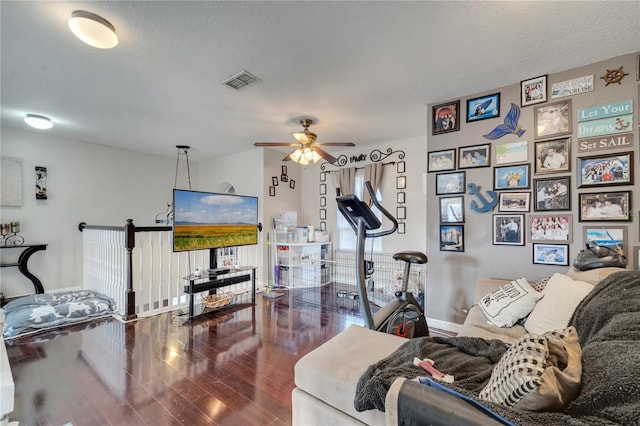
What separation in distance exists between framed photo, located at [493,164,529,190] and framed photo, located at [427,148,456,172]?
0.41 metres

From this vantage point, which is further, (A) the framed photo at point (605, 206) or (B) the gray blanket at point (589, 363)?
(A) the framed photo at point (605, 206)

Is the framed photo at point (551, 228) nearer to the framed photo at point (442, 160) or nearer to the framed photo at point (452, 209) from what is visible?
the framed photo at point (452, 209)

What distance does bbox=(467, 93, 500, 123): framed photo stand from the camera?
271 cm

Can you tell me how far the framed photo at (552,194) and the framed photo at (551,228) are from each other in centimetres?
8

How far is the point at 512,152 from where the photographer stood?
2.61 meters

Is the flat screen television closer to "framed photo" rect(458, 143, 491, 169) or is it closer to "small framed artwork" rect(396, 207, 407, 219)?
"small framed artwork" rect(396, 207, 407, 219)

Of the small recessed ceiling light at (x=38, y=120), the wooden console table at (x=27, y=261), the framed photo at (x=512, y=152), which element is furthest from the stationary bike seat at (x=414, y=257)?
the wooden console table at (x=27, y=261)

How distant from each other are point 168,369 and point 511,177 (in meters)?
3.51

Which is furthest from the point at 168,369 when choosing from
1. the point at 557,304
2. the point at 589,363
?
the point at 557,304

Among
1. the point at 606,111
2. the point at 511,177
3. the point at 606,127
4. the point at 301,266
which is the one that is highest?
the point at 606,111

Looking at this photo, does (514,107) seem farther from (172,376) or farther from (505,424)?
(172,376)

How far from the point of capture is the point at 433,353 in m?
1.26

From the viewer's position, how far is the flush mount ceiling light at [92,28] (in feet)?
5.59

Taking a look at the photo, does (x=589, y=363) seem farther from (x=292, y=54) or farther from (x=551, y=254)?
(x=292, y=54)
